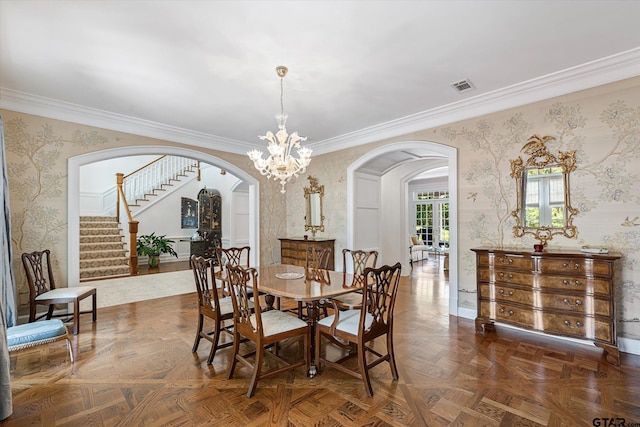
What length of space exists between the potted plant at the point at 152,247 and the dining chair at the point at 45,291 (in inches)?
170

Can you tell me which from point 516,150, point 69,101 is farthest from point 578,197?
point 69,101

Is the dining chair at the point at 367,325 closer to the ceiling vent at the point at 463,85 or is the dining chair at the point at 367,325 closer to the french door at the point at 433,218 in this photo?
the ceiling vent at the point at 463,85

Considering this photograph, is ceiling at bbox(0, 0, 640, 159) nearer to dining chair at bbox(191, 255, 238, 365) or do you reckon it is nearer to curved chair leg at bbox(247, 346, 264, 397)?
dining chair at bbox(191, 255, 238, 365)

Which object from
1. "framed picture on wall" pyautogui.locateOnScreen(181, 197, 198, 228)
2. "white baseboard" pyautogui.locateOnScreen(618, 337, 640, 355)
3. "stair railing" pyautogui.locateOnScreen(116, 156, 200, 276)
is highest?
"stair railing" pyautogui.locateOnScreen(116, 156, 200, 276)

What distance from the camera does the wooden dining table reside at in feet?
8.23

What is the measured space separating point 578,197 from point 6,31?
5.72 metres

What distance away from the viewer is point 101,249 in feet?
25.2

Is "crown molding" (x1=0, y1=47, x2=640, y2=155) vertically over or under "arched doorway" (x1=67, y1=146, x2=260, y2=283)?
over

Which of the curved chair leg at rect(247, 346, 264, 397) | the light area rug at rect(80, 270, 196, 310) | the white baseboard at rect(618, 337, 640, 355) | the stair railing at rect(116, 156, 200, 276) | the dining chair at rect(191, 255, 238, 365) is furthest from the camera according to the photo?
the stair railing at rect(116, 156, 200, 276)

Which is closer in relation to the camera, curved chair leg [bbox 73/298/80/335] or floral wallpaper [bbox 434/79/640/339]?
floral wallpaper [bbox 434/79/640/339]

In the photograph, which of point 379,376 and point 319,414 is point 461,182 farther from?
point 319,414

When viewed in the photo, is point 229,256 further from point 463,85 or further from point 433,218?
point 433,218

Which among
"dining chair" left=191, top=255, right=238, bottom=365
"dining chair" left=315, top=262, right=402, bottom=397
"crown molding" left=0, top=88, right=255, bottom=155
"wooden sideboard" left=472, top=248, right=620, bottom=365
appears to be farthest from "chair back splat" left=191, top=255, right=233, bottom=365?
"crown molding" left=0, top=88, right=255, bottom=155

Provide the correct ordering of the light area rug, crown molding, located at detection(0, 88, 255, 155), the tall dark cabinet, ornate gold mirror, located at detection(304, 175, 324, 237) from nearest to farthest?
crown molding, located at detection(0, 88, 255, 155)
the light area rug
ornate gold mirror, located at detection(304, 175, 324, 237)
the tall dark cabinet
